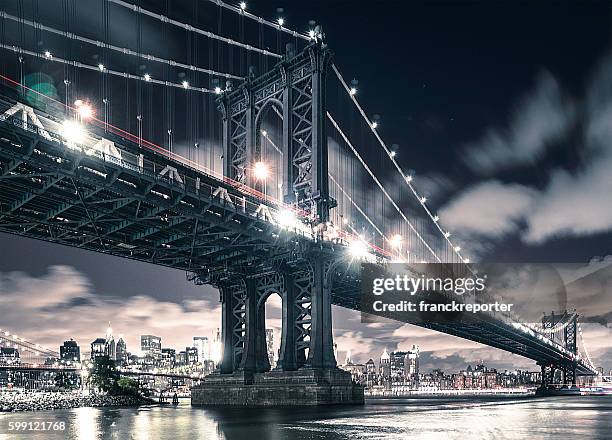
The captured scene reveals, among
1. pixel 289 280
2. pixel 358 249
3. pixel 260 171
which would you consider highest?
pixel 260 171

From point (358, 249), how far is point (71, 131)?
33.8 metres

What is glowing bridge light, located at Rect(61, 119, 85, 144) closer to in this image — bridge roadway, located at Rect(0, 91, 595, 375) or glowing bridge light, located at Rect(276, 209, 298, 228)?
bridge roadway, located at Rect(0, 91, 595, 375)

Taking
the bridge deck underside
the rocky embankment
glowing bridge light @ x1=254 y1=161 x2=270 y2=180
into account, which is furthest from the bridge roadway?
the rocky embankment

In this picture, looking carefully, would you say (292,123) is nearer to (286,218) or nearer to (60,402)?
(286,218)

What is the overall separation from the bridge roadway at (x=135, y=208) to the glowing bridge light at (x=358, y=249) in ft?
4.58

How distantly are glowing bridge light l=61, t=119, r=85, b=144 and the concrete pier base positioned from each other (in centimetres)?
2841

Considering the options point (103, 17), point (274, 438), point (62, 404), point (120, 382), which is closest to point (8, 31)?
point (103, 17)

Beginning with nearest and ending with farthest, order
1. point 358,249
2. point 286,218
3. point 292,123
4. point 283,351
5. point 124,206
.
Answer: point 124,206 < point 286,218 < point 283,351 < point 358,249 < point 292,123

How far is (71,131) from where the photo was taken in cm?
4272

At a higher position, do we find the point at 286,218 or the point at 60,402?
the point at 286,218

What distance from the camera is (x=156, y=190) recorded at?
50.6 m

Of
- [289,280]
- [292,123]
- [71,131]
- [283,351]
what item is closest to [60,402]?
[283,351]

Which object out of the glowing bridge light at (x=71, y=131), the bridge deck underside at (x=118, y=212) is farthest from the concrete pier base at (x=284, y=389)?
the glowing bridge light at (x=71, y=131)

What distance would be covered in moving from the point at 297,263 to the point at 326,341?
24.7 feet
